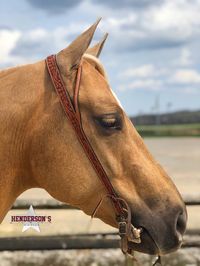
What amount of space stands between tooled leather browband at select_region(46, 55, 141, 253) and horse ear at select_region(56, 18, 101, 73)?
0.04 meters

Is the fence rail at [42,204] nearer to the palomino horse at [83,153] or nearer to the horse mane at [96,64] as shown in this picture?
the palomino horse at [83,153]

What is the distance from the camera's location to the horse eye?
7.55 feet

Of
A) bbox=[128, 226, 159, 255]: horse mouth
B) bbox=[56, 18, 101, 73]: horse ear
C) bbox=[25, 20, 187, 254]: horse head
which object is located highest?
bbox=[56, 18, 101, 73]: horse ear

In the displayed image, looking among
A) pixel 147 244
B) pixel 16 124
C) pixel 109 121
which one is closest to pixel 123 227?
pixel 147 244

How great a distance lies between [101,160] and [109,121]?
201mm

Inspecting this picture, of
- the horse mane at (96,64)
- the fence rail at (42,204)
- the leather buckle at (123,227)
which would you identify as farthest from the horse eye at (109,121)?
the fence rail at (42,204)

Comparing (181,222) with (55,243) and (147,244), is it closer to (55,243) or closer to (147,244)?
(147,244)

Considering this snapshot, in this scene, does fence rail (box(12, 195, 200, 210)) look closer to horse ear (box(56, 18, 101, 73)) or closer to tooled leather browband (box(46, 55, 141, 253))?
tooled leather browband (box(46, 55, 141, 253))

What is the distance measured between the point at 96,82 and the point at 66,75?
0.52 feet

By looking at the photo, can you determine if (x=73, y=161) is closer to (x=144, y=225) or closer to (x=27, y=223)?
(x=144, y=225)

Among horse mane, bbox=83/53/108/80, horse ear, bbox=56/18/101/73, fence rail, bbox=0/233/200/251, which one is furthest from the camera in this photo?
fence rail, bbox=0/233/200/251

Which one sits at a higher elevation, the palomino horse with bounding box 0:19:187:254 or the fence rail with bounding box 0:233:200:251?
the palomino horse with bounding box 0:19:187:254

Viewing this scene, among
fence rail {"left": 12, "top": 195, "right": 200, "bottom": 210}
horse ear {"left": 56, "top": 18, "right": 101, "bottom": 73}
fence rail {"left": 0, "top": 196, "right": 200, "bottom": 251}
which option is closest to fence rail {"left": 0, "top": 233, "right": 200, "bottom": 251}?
fence rail {"left": 0, "top": 196, "right": 200, "bottom": 251}

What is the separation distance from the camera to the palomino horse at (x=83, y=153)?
2.31m
